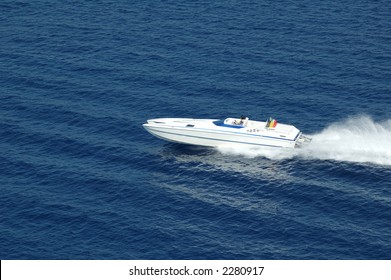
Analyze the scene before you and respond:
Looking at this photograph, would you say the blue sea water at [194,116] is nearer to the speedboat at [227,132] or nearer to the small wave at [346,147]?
the small wave at [346,147]

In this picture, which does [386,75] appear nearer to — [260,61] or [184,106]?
[260,61]

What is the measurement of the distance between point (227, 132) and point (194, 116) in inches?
363

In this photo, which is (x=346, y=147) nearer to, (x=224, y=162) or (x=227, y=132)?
(x=227, y=132)

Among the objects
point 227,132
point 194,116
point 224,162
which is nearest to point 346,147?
point 227,132

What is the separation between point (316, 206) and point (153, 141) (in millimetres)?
27636

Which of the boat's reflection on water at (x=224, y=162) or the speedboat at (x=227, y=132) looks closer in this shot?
the boat's reflection on water at (x=224, y=162)

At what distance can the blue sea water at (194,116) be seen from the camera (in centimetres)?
11031

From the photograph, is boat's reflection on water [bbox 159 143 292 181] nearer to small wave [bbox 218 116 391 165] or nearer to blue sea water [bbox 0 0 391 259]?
blue sea water [bbox 0 0 391 259]

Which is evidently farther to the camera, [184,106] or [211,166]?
[184,106]

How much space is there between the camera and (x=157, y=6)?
566ft

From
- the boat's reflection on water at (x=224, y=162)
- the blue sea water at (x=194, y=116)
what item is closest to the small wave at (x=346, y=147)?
the blue sea water at (x=194, y=116)

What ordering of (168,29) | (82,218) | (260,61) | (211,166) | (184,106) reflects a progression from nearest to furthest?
(82,218)
(211,166)
(184,106)
(260,61)
(168,29)

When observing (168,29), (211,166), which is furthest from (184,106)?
(168,29)

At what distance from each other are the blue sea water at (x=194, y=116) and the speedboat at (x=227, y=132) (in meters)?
1.61
